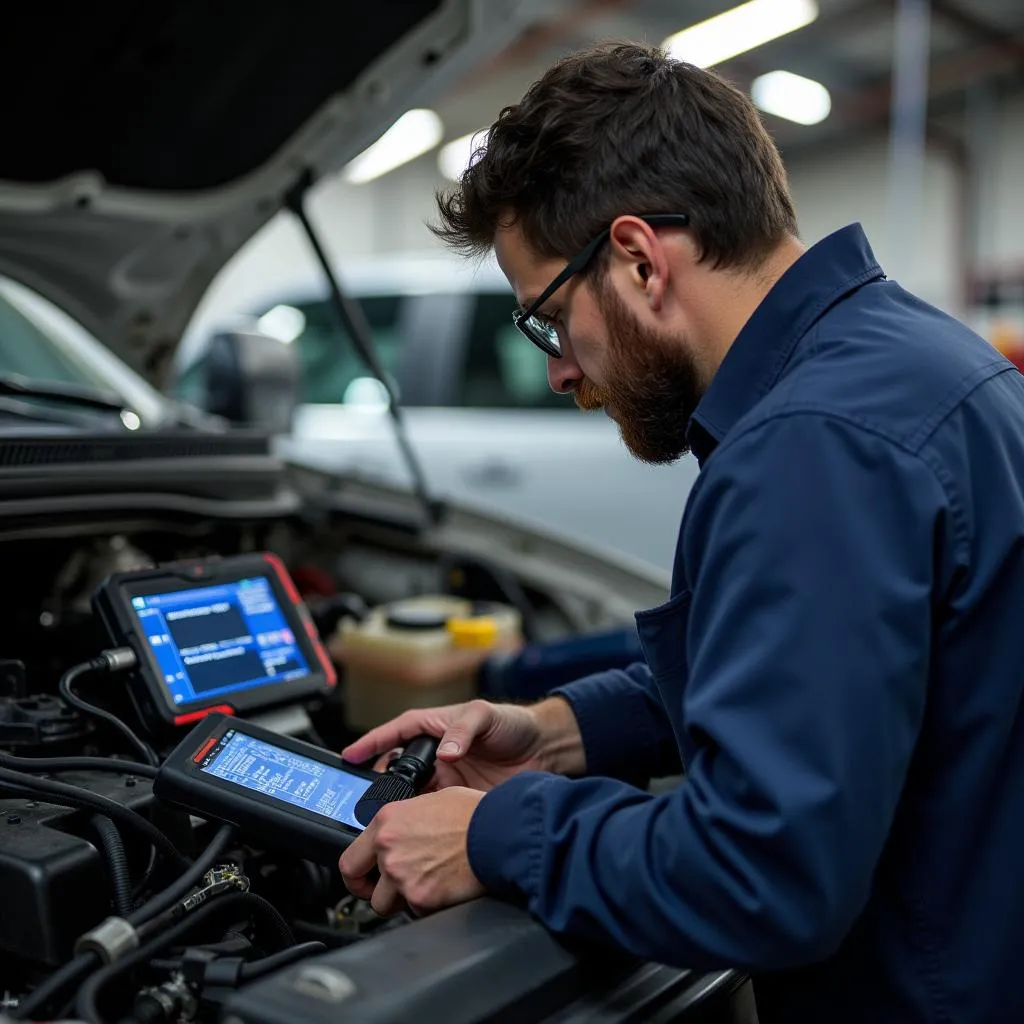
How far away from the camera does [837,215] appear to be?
1121cm

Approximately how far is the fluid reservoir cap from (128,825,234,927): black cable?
39.3 inches

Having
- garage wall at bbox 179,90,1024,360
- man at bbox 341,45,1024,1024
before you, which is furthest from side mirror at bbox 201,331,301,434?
garage wall at bbox 179,90,1024,360

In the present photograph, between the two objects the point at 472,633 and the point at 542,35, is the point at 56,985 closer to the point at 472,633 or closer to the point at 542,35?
the point at 472,633

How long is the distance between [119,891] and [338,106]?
170 centimetres

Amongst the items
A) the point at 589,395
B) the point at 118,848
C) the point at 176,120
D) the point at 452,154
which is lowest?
the point at 118,848

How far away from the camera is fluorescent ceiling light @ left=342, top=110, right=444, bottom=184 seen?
33.7 feet

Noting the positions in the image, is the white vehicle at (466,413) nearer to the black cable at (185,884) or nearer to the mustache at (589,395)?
the mustache at (589,395)

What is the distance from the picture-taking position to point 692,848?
0.87m

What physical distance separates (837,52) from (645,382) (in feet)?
28.6

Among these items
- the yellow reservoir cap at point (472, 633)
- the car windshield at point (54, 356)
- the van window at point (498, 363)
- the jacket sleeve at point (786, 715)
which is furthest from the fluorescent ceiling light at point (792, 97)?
the jacket sleeve at point (786, 715)

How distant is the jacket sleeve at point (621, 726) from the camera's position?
1417 mm

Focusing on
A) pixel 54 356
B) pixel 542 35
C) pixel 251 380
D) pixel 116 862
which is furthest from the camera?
pixel 542 35

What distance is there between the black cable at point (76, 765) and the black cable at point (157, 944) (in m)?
0.20

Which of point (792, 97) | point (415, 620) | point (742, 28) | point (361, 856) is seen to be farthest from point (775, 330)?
point (792, 97)
